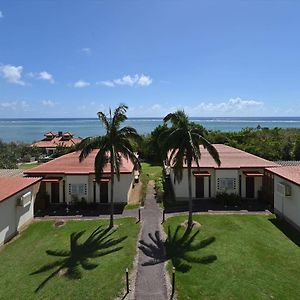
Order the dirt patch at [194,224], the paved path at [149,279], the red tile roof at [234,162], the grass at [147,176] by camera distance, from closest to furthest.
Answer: the paved path at [149,279], the dirt patch at [194,224], the red tile roof at [234,162], the grass at [147,176]

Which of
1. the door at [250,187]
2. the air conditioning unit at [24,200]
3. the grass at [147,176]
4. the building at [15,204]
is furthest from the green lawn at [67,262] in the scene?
the door at [250,187]

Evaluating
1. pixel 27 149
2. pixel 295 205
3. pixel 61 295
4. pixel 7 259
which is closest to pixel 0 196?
pixel 7 259

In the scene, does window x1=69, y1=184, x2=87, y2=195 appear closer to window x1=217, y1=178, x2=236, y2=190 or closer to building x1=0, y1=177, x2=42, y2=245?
building x1=0, y1=177, x2=42, y2=245

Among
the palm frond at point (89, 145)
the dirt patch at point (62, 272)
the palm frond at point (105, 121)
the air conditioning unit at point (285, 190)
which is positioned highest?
the palm frond at point (105, 121)

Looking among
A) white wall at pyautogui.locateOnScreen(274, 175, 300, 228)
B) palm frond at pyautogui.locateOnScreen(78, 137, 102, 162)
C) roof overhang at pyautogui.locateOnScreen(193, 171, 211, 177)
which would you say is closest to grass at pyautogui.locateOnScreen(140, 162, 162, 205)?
roof overhang at pyautogui.locateOnScreen(193, 171, 211, 177)

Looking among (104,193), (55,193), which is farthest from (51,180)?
(104,193)

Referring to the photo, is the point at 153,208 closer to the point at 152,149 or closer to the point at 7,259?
the point at 7,259

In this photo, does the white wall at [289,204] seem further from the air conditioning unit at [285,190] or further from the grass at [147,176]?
the grass at [147,176]
